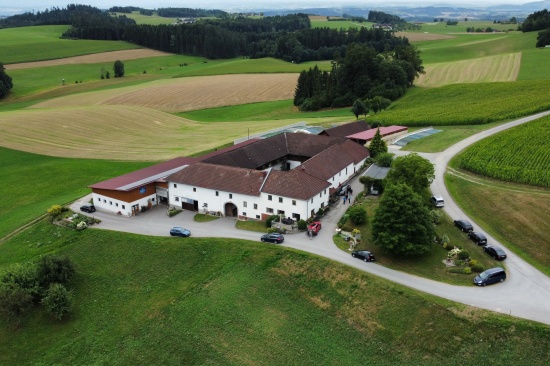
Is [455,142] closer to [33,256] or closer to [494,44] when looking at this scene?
[33,256]

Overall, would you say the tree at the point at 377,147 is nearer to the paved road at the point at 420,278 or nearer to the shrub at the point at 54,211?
the paved road at the point at 420,278

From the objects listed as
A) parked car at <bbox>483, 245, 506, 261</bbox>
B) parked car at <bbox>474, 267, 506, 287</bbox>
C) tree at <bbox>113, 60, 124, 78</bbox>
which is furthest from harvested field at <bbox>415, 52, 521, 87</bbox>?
tree at <bbox>113, 60, 124, 78</bbox>

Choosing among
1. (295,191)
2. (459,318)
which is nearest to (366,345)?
(459,318)

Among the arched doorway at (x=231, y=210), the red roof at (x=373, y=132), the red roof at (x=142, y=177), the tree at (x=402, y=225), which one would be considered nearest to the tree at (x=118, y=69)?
the red roof at (x=142, y=177)

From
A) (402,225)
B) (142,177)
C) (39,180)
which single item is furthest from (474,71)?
(39,180)

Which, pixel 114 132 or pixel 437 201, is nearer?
pixel 437 201

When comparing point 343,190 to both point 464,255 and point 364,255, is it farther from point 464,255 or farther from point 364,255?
point 464,255
